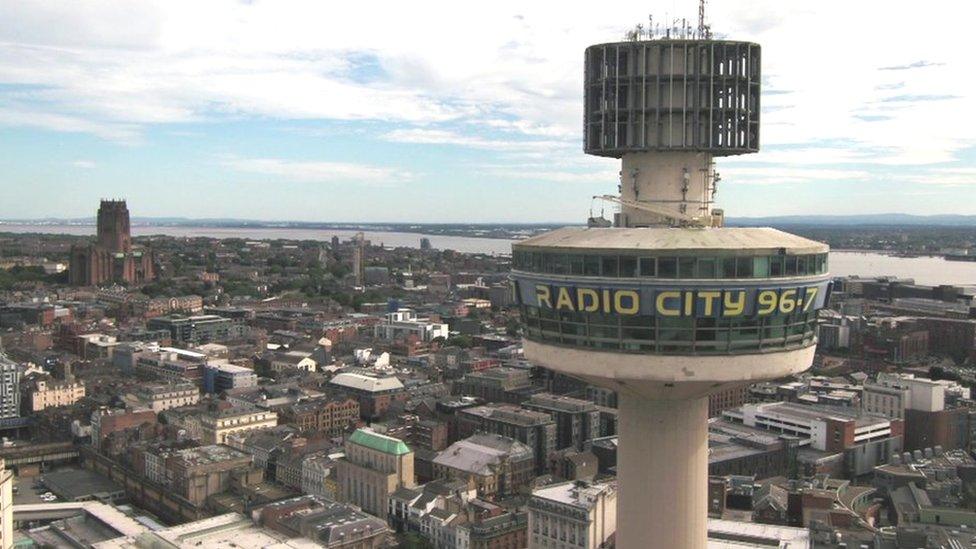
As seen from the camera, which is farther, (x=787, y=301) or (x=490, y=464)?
(x=490, y=464)

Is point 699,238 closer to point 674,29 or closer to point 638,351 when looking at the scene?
point 638,351

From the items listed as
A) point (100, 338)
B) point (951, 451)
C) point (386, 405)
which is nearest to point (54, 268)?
point (100, 338)

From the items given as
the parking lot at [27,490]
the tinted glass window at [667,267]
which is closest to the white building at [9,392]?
the parking lot at [27,490]

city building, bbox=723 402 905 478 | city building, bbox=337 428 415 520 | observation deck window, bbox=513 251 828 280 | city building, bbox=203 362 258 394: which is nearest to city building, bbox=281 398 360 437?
city building, bbox=203 362 258 394

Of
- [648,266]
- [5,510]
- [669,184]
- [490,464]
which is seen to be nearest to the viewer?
[648,266]

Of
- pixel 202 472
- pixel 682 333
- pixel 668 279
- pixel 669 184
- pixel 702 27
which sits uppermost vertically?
pixel 702 27

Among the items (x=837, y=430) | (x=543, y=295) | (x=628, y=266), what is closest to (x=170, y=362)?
(x=837, y=430)

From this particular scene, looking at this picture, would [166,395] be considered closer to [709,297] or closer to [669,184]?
[669,184]

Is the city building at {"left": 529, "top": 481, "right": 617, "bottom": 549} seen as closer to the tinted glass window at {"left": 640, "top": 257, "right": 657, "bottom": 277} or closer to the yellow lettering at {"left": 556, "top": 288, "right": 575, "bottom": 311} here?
the yellow lettering at {"left": 556, "top": 288, "right": 575, "bottom": 311}
